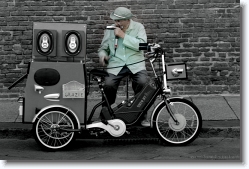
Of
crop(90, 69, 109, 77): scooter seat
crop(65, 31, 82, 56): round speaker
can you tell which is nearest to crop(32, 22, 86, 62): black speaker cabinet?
crop(65, 31, 82, 56): round speaker

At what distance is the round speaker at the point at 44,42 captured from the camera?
757 cm

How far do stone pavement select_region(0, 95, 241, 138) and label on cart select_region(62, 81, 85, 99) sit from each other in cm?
103

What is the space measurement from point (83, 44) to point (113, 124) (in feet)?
3.31

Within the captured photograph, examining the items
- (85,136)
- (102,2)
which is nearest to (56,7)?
(102,2)

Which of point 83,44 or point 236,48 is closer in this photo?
point 83,44

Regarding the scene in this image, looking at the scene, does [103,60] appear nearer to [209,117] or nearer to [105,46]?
[105,46]

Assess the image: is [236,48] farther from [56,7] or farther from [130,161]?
[130,161]

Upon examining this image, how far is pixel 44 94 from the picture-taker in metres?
7.62

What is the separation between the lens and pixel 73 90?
7.59m

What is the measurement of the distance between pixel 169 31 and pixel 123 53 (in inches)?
90.4

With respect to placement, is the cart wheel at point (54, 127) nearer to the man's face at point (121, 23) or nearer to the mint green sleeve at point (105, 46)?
the mint green sleeve at point (105, 46)

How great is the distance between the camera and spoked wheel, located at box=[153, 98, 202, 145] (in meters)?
7.64

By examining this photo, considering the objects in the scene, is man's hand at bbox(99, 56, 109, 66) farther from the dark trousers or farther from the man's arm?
the dark trousers

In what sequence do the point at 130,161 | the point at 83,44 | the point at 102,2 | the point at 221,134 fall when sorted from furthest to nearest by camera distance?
the point at 102,2 < the point at 221,134 < the point at 83,44 < the point at 130,161
